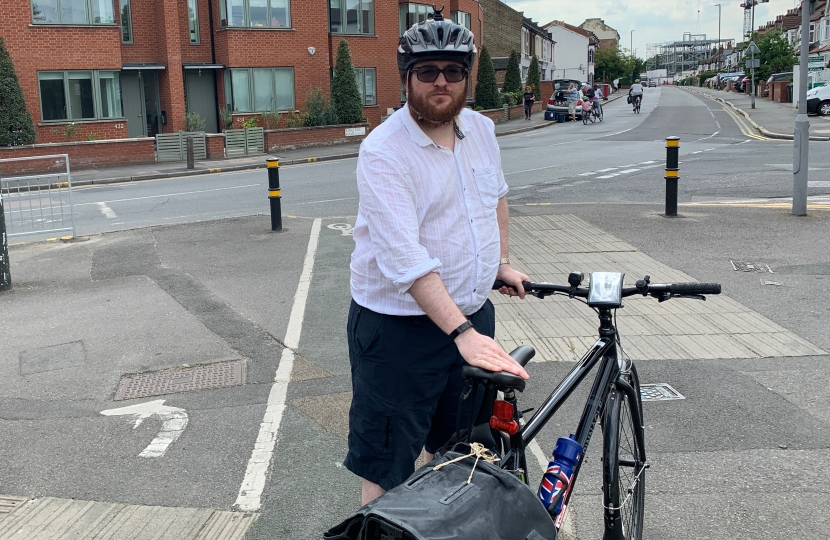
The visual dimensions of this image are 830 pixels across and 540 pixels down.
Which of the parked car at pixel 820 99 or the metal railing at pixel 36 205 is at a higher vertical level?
the parked car at pixel 820 99

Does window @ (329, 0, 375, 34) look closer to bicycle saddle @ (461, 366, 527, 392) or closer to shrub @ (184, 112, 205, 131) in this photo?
shrub @ (184, 112, 205, 131)

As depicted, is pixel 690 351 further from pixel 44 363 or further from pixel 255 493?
pixel 44 363

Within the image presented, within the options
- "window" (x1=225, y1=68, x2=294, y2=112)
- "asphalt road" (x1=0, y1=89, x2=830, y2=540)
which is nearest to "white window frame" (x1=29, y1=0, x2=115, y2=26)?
"window" (x1=225, y1=68, x2=294, y2=112)

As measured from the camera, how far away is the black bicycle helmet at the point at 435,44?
2654mm

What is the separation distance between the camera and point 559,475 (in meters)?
2.63

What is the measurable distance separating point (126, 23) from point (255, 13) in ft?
15.5

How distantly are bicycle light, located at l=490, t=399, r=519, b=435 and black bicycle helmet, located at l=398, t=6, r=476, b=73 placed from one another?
1076 mm

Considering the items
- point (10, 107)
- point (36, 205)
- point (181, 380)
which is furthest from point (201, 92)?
point (181, 380)

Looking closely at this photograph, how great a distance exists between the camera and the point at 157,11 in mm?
31266

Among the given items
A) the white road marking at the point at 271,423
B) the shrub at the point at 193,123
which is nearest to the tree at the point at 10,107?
the shrub at the point at 193,123

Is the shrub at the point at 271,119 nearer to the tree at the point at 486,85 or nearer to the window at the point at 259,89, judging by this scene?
the window at the point at 259,89

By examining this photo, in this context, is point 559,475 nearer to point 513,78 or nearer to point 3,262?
point 3,262

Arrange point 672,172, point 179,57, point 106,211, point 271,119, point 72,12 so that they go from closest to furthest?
point 672,172
point 106,211
point 72,12
point 179,57
point 271,119

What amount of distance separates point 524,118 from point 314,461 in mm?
47753
